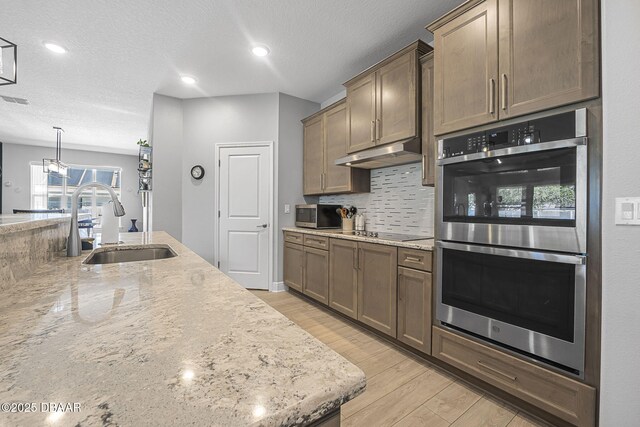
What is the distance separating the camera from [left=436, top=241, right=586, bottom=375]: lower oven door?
1.36m

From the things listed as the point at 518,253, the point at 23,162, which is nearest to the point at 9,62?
the point at 518,253

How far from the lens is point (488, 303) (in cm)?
169

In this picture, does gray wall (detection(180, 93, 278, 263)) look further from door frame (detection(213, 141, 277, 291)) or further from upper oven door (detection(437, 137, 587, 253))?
upper oven door (detection(437, 137, 587, 253))

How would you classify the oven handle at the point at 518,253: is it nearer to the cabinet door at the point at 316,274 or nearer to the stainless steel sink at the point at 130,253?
the cabinet door at the point at 316,274

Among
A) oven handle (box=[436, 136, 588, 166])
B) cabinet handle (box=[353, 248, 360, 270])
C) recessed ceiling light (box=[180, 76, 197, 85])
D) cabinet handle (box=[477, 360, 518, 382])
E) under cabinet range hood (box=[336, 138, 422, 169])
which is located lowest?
cabinet handle (box=[477, 360, 518, 382])

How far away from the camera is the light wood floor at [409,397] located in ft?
5.02

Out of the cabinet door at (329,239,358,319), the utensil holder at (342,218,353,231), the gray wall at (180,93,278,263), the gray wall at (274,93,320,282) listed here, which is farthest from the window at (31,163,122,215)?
the cabinet door at (329,239,358,319)

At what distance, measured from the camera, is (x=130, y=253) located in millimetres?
1770

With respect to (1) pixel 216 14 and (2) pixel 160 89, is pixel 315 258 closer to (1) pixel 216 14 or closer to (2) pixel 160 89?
(1) pixel 216 14

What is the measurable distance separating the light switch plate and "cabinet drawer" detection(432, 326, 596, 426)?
0.78m

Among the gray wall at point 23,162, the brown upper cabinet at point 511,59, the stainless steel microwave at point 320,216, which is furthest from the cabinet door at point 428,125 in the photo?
the gray wall at point 23,162

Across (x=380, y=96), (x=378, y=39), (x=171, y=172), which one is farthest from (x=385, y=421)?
(x=171, y=172)

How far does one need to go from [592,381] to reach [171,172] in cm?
439

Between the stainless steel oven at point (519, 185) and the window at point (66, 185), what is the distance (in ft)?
25.3
